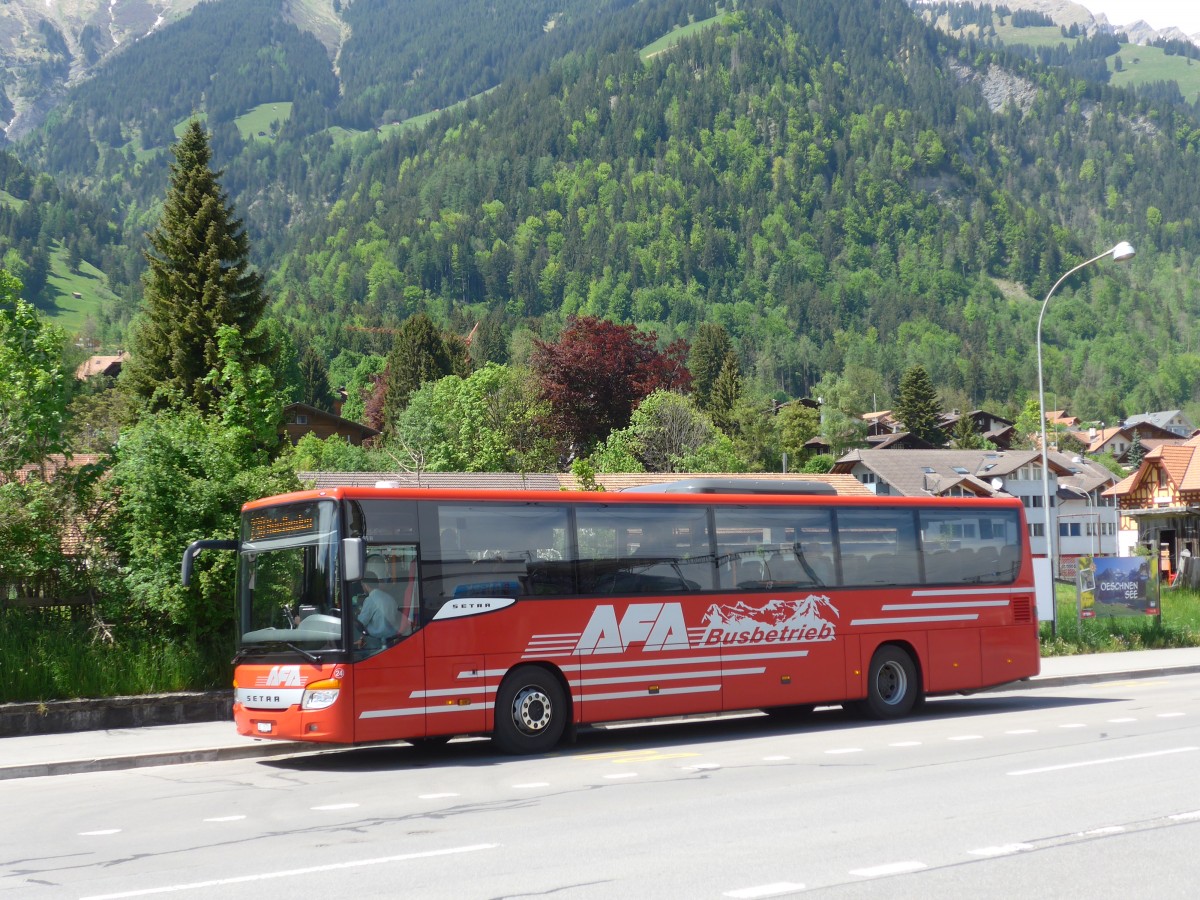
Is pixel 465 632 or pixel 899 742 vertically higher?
pixel 465 632

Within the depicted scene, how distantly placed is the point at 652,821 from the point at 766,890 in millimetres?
2629

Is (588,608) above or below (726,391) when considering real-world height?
below

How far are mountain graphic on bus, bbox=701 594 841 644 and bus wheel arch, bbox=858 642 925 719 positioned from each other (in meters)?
1.12

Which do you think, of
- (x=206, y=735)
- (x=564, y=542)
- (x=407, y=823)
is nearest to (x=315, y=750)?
(x=206, y=735)

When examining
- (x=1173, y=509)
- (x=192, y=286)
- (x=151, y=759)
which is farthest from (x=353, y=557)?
(x=1173, y=509)

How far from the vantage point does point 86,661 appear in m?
17.8

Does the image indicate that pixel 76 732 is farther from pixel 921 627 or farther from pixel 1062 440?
pixel 1062 440

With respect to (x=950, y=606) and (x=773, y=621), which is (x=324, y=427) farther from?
(x=773, y=621)

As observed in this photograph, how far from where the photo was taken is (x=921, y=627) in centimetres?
1861

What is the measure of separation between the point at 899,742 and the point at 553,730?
404 cm

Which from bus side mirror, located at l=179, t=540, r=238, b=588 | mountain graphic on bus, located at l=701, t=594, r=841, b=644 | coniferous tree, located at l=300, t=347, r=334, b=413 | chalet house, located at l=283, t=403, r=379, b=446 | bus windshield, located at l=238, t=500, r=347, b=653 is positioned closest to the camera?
bus windshield, located at l=238, t=500, r=347, b=653

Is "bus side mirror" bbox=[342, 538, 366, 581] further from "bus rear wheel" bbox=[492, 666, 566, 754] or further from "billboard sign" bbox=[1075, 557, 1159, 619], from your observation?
"billboard sign" bbox=[1075, 557, 1159, 619]

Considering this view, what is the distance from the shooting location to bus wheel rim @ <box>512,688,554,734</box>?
586 inches

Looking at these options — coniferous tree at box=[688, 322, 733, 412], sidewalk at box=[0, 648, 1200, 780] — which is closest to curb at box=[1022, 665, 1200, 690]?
sidewalk at box=[0, 648, 1200, 780]
